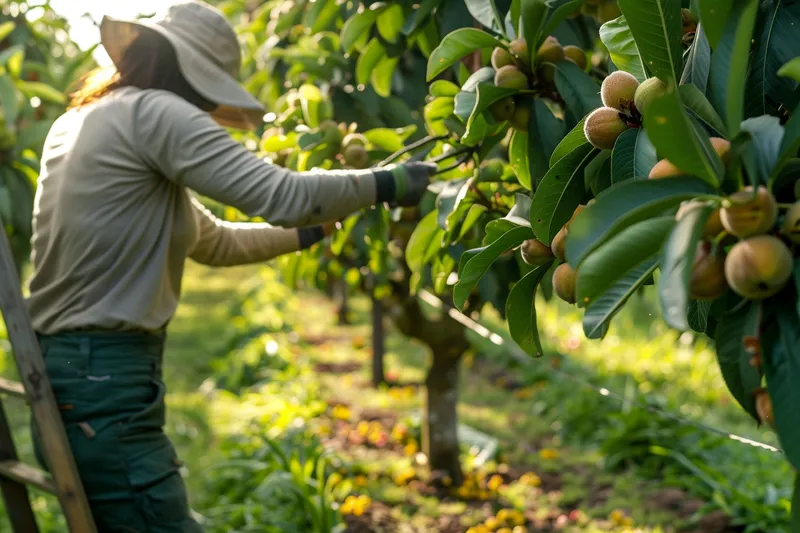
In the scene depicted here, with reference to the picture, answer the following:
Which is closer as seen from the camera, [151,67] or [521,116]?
[521,116]

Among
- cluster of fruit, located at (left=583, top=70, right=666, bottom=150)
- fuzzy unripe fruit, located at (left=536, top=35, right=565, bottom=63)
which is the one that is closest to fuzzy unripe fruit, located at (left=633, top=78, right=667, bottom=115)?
cluster of fruit, located at (left=583, top=70, right=666, bottom=150)

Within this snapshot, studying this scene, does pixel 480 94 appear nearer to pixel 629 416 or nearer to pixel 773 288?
pixel 773 288

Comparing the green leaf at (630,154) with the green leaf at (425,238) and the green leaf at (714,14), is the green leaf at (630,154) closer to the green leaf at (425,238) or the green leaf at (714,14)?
the green leaf at (714,14)

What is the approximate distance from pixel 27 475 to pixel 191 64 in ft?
3.30

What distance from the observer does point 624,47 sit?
1.24 metres

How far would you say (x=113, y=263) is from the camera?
192 centimetres

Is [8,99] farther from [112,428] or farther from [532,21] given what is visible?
[532,21]

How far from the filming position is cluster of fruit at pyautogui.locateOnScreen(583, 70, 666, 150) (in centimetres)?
113

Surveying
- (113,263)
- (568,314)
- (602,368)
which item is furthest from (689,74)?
(568,314)

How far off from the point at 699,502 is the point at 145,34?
3030 millimetres

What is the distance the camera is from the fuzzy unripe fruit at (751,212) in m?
0.86

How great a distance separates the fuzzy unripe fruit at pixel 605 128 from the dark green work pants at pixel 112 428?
4.05 feet

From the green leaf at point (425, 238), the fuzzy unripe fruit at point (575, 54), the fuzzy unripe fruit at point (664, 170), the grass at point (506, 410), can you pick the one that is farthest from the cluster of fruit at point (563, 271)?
the grass at point (506, 410)

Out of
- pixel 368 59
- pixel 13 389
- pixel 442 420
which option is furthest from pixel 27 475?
pixel 442 420
